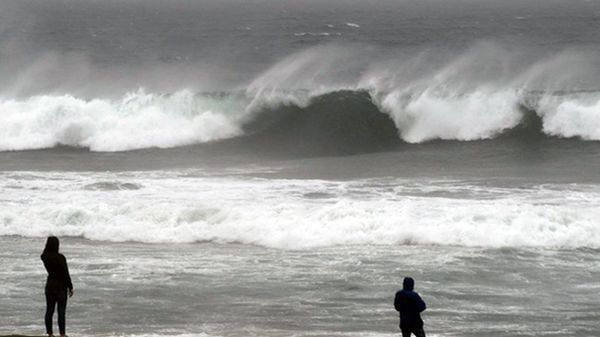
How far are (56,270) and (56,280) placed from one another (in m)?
0.15

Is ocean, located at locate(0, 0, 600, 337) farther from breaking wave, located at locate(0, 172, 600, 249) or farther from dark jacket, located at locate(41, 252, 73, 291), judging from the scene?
dark jacket, located at locate(41, 252, 73, 291)

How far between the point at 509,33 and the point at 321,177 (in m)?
67.2

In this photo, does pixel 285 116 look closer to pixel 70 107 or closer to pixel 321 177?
pixel 70 107

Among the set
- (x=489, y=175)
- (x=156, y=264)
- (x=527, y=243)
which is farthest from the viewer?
(x=489, y=175)

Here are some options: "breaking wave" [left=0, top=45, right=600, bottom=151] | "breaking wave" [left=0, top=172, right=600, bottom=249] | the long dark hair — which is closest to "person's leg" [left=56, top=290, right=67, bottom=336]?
the long dark hair

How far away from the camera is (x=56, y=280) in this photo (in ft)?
44.0

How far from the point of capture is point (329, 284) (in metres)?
17.2

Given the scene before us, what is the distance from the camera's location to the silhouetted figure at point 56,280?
1327 cm

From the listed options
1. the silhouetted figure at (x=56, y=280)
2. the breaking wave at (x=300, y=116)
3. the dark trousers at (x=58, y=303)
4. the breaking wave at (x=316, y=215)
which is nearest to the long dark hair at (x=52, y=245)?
the silhouetted figure at (x=56, y=280)

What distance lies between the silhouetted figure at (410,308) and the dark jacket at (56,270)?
3953 millimetres

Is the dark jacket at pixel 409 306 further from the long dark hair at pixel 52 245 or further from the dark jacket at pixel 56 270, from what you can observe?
the long dark hair at pixel 52 245

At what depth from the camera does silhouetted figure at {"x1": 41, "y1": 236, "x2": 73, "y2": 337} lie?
13273mm

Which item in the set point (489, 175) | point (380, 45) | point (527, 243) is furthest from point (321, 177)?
point (380, 45)

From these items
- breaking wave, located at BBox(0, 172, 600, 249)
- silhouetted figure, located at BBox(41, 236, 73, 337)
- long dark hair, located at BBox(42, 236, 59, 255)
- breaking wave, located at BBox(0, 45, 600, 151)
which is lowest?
silhouetted figure, located at BBox(41, 236, 73, 337)
